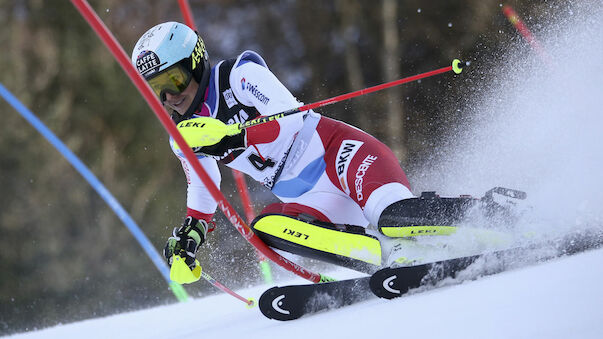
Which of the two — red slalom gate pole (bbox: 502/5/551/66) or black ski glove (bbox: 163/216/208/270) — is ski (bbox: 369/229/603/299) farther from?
red slalom gate pole (bbox: 502/5/551/66)

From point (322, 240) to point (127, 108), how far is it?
8.04 metres

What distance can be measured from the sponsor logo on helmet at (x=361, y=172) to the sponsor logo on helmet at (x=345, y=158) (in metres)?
0.07

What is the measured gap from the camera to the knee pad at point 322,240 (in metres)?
1.97

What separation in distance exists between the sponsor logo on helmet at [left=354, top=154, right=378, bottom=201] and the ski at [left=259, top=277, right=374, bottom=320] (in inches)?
14.8

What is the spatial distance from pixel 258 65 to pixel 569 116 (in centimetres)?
160

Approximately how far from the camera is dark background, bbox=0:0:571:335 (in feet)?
27.2

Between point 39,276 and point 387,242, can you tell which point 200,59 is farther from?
point 39,276

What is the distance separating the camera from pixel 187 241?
7.76ft

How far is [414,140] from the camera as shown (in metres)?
7.83

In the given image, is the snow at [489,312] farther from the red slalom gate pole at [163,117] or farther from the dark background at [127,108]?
the dark background at [127,108]

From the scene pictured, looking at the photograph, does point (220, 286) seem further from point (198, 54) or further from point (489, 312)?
point (489, 312)

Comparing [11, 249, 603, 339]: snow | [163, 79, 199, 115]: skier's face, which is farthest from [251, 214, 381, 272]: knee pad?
[163, 79, 199, 115]: skier's face

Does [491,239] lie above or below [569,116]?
above

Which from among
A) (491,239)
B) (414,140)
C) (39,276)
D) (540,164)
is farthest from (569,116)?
(39,276)
